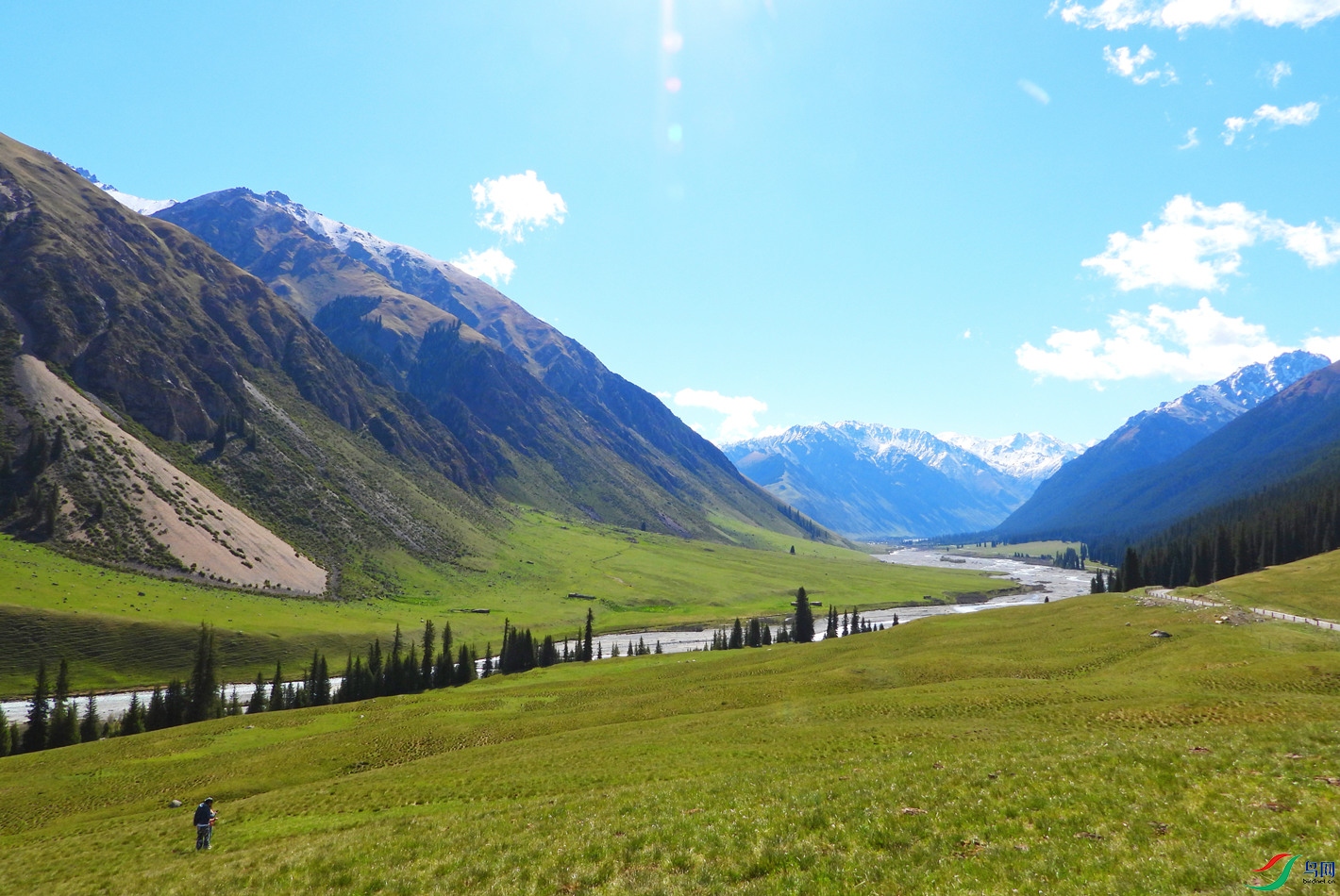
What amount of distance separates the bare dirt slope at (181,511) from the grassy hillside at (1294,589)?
193303 millimetres

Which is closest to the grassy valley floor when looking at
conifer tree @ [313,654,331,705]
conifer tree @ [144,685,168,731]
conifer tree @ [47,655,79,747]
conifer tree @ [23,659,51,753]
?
conifer tree @ [313,654,331,705]

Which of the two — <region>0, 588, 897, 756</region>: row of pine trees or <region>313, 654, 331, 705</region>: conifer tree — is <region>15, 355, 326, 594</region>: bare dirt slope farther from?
<region>313, 654, 331, 705</region>: conifer tree

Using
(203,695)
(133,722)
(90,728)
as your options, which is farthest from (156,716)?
(90,728)

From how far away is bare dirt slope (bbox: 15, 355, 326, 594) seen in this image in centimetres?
15362

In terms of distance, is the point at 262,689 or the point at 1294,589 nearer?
the point at 1294,589

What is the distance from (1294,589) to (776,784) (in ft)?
311

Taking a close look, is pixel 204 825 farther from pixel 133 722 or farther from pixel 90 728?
pixel 90 728

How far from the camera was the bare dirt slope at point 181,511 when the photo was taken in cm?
15362

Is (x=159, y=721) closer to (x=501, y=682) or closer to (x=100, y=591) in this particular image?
(x=501, y=682)

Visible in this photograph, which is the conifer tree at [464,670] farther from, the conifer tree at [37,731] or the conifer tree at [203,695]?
the conifer tree at [37,731]

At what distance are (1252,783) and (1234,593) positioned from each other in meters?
86.7

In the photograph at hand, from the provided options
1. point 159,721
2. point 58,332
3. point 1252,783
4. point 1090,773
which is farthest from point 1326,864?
point 58,332

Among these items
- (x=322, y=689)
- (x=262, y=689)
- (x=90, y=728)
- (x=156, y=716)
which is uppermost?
(x=90, y=728)

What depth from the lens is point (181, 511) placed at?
160m
